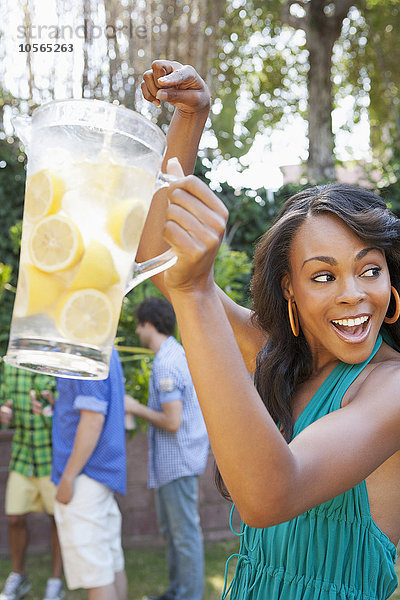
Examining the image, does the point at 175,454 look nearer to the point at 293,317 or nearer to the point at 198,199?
the point at 293,317

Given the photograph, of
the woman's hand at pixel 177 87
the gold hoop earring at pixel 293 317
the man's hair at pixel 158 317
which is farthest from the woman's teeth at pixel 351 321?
the man's hair at pixel 158 317

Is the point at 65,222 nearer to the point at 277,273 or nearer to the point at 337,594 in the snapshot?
the point at 277,273

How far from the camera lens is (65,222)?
976mm

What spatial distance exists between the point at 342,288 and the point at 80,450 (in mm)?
2376

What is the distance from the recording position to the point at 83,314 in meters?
0.99

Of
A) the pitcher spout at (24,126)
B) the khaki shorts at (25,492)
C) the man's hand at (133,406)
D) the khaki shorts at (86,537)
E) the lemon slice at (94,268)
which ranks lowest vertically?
the khaki shorts at (25,492)

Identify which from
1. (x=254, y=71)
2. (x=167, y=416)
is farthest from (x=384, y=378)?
(x=254, y=71)

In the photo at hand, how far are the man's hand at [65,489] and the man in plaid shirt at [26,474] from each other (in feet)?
3.07

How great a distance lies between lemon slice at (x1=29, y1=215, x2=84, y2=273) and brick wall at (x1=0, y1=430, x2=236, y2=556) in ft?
14.6

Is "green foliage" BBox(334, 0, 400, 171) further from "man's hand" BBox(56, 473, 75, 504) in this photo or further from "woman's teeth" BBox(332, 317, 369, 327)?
"woman's teeth" BBox(332, 317, 369, 327)

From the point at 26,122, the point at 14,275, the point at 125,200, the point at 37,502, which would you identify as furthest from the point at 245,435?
the point at 14,275

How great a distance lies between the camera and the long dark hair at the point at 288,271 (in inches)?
58.4

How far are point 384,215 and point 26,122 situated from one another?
2.65 ft

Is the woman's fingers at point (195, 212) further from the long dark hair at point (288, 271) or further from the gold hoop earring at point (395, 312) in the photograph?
the gold hoop earring at point (395, 312)
